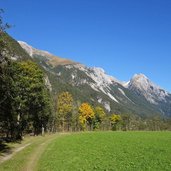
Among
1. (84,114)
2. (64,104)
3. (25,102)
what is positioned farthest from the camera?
(84,114)

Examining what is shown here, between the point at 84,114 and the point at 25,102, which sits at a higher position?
the point at 84,114

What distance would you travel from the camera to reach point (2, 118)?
57.8m

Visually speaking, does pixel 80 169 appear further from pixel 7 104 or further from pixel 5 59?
pixel 7 104

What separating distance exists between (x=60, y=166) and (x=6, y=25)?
1468cm

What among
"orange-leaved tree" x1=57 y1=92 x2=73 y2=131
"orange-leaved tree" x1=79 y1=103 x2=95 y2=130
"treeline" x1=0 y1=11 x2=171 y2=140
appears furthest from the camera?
"orange-leaved tree" x1=79 y1=103 x2=95 y2=130

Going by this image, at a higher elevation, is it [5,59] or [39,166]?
[5,59]

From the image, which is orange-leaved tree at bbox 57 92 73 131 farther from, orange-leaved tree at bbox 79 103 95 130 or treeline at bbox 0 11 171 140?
orange-leaved tree at bbox 79 103 95 130

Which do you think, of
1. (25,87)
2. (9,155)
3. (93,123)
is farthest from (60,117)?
(9,155)

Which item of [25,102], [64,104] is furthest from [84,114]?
[25,102]

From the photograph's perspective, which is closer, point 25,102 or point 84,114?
point 25,102

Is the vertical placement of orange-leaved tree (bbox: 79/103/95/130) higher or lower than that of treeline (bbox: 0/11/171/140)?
higher

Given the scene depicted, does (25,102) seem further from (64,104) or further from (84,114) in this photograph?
(84,114)

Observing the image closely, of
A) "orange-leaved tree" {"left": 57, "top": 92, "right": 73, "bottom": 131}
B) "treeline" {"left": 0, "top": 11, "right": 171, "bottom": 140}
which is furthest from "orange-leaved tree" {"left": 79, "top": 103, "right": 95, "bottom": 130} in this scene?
"orange-leaved tree" {"left": 57, "top": 92, "right": 73, "bottom": 131}

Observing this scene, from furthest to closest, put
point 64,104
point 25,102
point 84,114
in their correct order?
point 84,114 → point 64,104 → point 25,102
